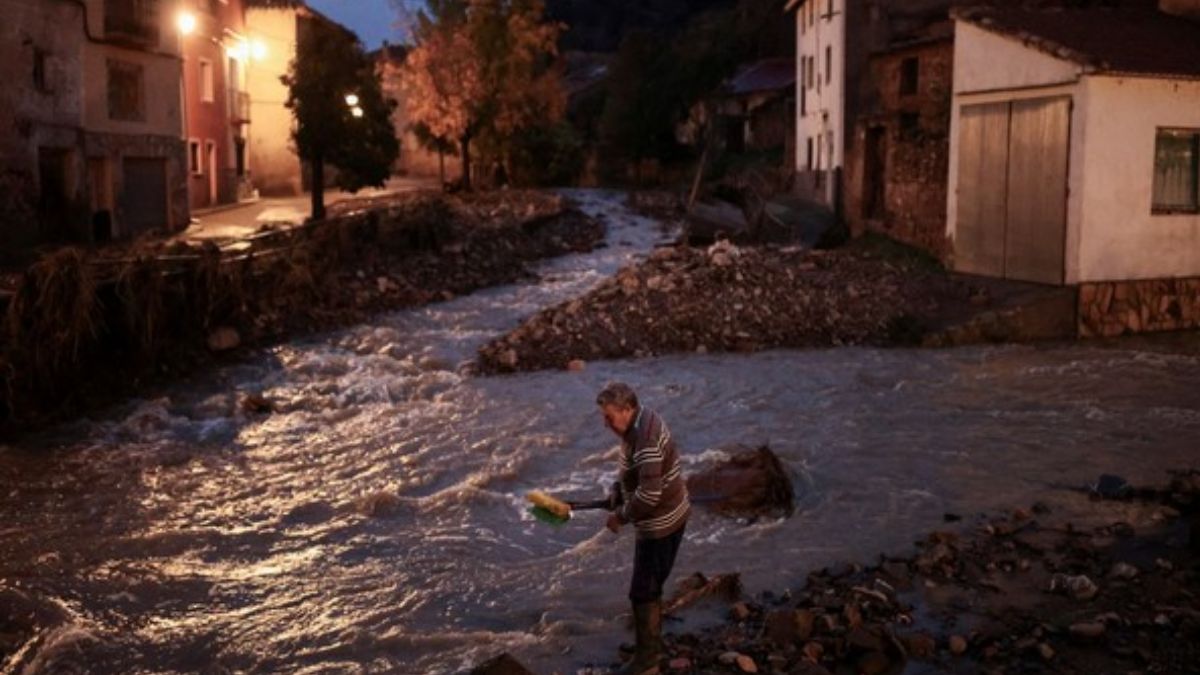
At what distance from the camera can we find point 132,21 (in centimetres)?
2748

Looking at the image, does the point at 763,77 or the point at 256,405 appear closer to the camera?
the point at 256,405

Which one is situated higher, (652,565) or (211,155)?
(211,155)

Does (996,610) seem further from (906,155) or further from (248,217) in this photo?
(248,217)

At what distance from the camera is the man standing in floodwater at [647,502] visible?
6.26 meters

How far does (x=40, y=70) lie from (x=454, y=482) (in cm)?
1803

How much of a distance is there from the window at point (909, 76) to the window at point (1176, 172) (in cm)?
860

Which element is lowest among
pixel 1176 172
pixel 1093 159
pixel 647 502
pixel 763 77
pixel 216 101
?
pixel 647 502

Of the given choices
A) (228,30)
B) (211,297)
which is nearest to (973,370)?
(211,297)

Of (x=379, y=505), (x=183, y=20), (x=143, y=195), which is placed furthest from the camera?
(x=183, y=20)

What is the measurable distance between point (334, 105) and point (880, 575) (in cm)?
2276

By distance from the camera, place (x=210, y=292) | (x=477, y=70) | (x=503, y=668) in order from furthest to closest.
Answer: (x=477, y=70) → (x=210, y=292) → (x=503, y=668)

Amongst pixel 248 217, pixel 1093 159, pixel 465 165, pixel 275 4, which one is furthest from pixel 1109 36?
pixel 275 4

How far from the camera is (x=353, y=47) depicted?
2881cm

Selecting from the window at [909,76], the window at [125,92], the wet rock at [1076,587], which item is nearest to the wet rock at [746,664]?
the wet rock at [1076,587]
